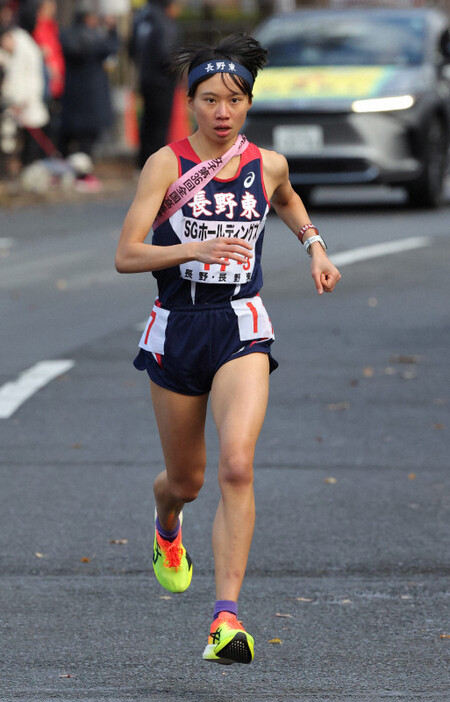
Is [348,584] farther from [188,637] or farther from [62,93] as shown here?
[62,93]

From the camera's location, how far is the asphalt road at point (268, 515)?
4422 millimetres

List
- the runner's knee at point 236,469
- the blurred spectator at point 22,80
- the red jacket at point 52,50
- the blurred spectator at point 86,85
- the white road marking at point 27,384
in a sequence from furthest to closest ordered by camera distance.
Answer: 1. the blurred spectator at point 86,85
2. the red jacket at point 52,50
3. the blurred spectator at point 22,80
4. the white road marking at point 27,384
5. the runner's knee at point 236,469

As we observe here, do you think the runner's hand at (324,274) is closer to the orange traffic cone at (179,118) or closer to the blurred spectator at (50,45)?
the blurred spectator at (50,45)

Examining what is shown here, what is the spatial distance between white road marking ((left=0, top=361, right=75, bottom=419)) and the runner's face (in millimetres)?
3739

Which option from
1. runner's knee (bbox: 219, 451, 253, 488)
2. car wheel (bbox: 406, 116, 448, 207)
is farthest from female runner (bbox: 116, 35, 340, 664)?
car wheel (bbox: 406, 116, 448, 207)

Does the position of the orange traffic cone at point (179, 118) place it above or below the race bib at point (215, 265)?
below

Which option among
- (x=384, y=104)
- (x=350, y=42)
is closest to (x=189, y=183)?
(x=384, y=104)

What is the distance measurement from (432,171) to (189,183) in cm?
1243

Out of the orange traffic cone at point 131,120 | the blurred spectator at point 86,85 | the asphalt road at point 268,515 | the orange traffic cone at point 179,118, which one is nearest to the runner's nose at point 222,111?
the asphalt road at point 268,515

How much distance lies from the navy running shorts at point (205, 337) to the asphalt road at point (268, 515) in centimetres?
80

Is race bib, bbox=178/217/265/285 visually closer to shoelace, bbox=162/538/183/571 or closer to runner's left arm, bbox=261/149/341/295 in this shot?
runner's left arm, bbox=261/149/341/295

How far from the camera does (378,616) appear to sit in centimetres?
491

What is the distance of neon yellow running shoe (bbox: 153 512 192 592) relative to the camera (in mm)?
4918

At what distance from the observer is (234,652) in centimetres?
405
